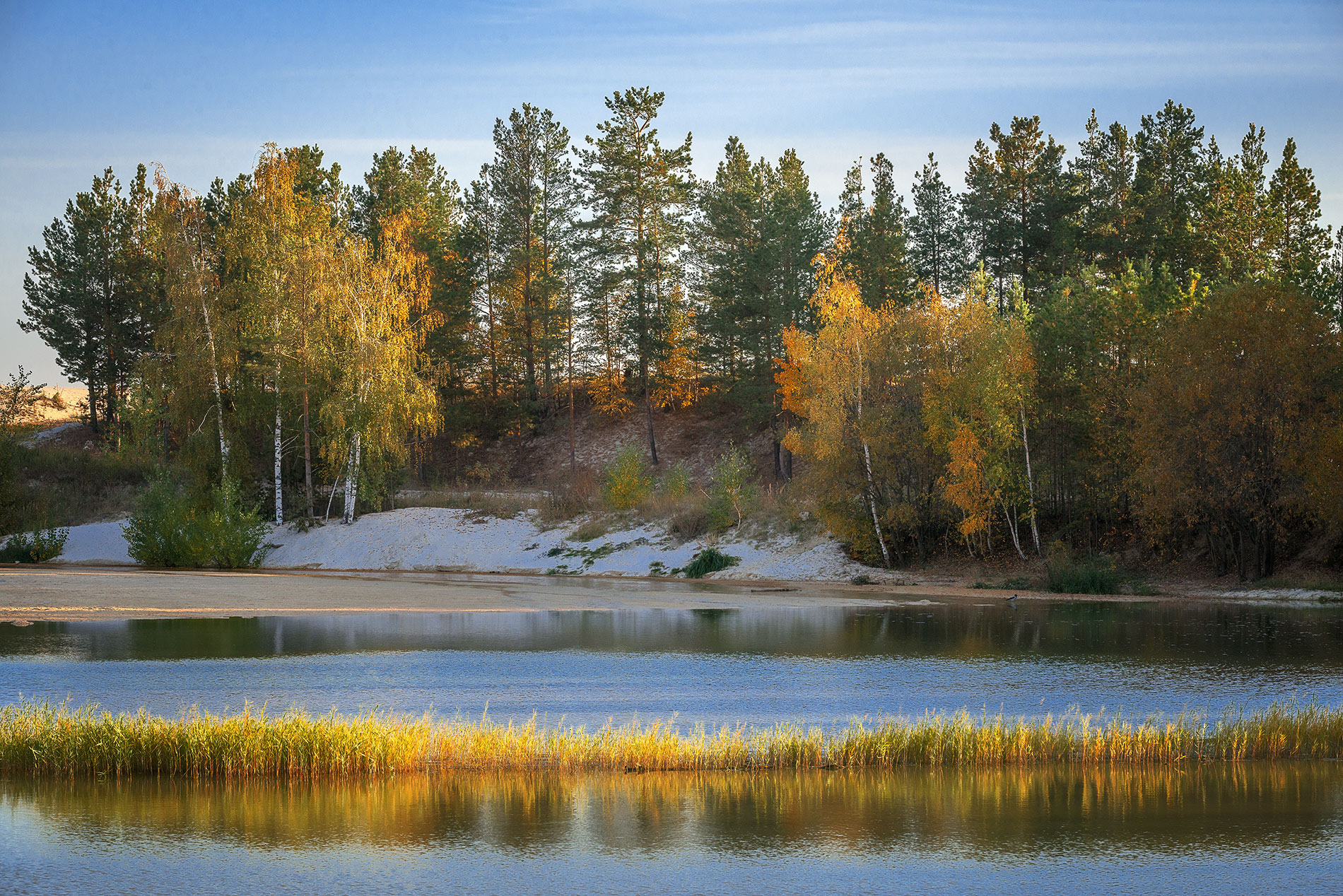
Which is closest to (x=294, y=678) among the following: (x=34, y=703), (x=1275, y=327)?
(x=34, y=703)

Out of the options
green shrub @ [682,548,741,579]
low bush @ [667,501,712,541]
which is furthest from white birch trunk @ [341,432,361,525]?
green shrub @ [682,548,741,579]

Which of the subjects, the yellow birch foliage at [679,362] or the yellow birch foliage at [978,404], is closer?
the yellow birch foliage at [978,404]

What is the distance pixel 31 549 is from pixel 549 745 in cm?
3989

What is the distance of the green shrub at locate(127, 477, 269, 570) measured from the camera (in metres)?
42.7

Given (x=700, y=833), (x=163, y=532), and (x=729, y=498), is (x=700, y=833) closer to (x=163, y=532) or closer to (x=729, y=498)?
(x=729, y=498)

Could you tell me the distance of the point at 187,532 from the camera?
4259cm

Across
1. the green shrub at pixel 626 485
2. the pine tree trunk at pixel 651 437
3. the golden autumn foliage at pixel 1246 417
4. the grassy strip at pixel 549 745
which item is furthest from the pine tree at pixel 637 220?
the grassy strip at pixel 549 745

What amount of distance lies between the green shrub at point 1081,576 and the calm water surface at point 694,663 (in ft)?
19.2

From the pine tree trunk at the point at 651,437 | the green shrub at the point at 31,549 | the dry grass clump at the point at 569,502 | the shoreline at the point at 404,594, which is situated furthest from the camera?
the pine tree trunk at the point at 651,437

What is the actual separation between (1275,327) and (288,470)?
40.4 meters

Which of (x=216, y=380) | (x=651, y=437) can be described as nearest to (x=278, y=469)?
(x=216, y=380)

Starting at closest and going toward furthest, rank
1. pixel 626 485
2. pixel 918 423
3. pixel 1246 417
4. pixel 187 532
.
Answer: pixel 1246 417 < pixel 918 423 < pixel 187 532 < pixel 626 485

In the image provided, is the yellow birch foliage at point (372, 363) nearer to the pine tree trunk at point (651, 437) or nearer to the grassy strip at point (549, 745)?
the pine tree trunk at point (651, 437)

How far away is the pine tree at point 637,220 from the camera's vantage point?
218ft
